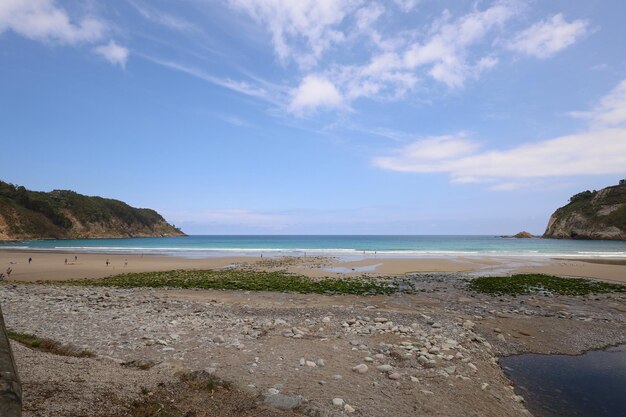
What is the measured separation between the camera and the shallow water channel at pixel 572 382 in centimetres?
775

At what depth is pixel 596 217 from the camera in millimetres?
119688

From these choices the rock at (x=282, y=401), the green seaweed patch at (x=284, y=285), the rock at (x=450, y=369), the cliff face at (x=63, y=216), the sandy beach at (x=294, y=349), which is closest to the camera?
the rock at (x=282, y=401)

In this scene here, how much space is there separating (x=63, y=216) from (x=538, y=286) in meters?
154

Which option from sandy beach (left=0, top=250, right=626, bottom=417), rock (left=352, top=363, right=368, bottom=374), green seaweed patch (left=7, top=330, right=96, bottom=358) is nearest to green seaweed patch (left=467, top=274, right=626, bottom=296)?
sandy beach (left=0, top=250, right=626, bottom=417)

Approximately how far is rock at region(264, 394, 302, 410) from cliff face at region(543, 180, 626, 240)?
13862cm

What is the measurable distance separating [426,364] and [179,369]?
5.70 meters

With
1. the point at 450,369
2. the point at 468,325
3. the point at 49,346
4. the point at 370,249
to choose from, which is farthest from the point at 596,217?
the point at 49,346

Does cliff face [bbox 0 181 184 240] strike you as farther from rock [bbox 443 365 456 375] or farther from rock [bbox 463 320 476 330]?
rock [bbox 443 365 456 375]

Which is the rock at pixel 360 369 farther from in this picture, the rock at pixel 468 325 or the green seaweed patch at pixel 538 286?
the green seaweed patch at pixel 538 286

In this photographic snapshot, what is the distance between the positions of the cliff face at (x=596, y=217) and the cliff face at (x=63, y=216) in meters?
176

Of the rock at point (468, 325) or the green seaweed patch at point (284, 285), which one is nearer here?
the rock at point (468, 325)

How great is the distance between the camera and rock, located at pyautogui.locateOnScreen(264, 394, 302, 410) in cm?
636

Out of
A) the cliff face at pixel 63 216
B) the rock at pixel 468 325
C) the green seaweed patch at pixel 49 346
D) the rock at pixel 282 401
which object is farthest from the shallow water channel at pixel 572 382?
the cliff face at pixel 63 216

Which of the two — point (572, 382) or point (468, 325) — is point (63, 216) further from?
point (572, 382)
